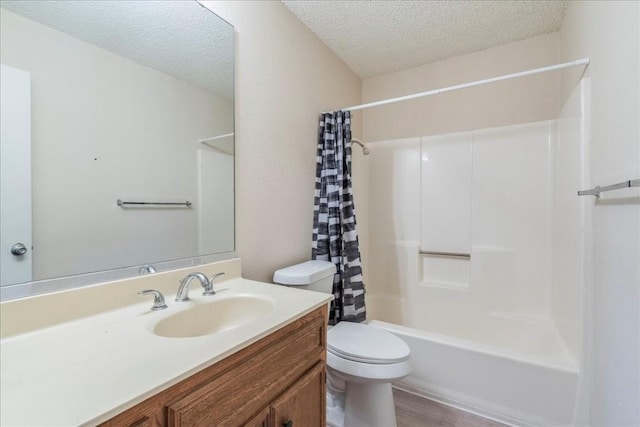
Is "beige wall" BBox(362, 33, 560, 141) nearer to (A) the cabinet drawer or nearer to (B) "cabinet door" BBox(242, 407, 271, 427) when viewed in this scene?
(A) the cabinet drawer

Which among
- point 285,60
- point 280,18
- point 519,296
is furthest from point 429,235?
point 280,18

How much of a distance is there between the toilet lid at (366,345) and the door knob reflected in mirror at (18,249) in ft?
3.93

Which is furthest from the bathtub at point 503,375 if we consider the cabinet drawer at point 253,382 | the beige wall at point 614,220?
the cabinet drawer at point 253,382

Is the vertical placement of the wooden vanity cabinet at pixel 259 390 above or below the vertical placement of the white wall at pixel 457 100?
below

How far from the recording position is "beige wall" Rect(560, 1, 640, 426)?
92cm

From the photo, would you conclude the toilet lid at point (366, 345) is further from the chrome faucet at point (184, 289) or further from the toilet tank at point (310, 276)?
the chrome faucet at point (184, 289)

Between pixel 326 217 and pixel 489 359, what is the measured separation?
1203 mm

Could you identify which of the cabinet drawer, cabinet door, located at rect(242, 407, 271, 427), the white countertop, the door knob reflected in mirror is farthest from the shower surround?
the door knob reflected in mirror

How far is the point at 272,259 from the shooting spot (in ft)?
5.27

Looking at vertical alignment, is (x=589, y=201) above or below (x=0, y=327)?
above

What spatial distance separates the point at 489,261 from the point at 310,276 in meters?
1.48

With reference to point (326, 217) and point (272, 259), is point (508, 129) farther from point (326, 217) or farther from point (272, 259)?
point (272, 259)

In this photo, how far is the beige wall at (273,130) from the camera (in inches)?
56.8

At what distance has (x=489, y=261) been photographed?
7.07 feet
